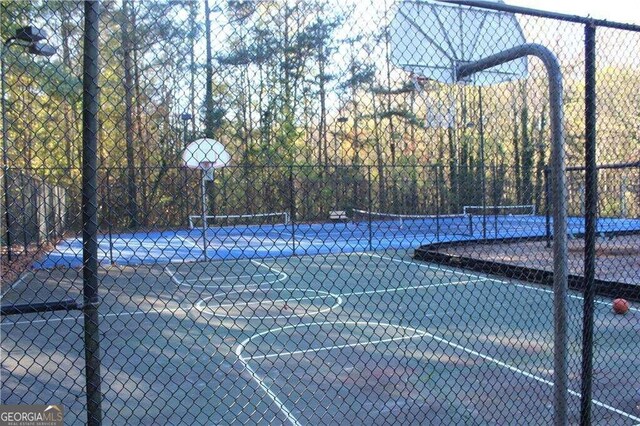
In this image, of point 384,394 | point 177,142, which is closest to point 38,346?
point 177,142

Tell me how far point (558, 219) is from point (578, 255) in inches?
330

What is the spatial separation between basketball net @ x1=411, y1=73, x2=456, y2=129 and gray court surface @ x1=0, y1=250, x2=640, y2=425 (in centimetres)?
133

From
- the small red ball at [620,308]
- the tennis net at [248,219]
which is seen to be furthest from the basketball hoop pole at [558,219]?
the tennis net at [248,219]

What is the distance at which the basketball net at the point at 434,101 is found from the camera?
398 cm

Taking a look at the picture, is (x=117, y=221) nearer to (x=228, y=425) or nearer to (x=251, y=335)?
(x=251, y=335)

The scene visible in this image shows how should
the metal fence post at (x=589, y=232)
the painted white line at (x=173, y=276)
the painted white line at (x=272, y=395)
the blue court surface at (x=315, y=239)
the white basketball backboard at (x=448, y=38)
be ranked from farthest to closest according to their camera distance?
the blue court surface at (x=315, y=239), the painted white line at (x=173, y=276), the painted white line at (x=272, y=395), the white basketball backboard at (x=448, y=38), the metal fence post at (x=589, y=232)

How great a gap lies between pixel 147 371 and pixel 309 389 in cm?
143

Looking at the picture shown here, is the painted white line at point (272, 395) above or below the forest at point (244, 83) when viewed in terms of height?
below

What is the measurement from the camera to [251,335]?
5.76 metres

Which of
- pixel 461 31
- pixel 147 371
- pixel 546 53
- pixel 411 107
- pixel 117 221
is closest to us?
pixel 546 53

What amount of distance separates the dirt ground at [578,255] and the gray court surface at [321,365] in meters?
1.83

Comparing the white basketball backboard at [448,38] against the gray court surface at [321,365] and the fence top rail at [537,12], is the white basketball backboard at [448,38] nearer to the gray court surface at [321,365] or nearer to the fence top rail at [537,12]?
the fence top rail at [537,12]

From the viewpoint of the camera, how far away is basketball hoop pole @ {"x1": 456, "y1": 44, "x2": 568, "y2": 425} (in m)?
2.51

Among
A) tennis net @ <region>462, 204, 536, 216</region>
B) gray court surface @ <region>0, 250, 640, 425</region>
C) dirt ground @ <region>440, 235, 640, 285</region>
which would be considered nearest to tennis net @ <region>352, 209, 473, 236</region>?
tennis net @ <region>462, 204, 536, 216</region>
